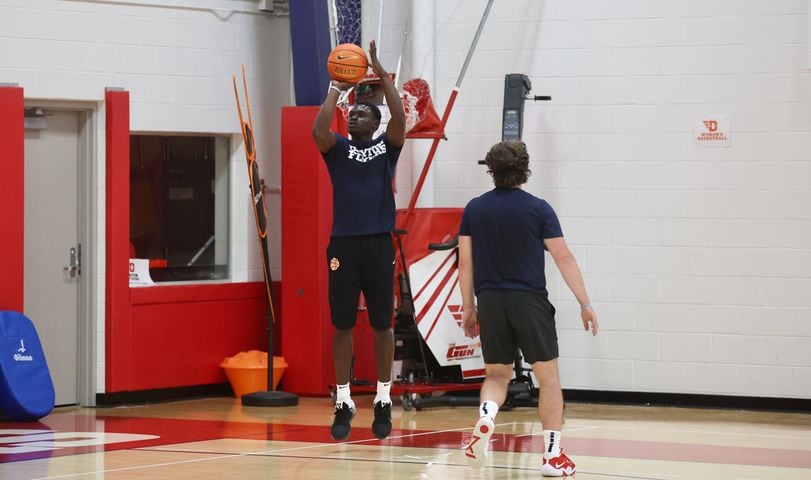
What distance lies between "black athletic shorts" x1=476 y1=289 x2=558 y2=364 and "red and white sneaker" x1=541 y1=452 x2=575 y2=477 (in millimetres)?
461

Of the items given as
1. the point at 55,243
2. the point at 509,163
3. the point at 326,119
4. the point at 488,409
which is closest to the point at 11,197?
the point at 55,243

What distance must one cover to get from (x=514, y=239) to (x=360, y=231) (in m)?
1.06

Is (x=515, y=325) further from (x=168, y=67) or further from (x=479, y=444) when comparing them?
(x=168, y=67)

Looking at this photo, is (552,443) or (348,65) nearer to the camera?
(552,443)

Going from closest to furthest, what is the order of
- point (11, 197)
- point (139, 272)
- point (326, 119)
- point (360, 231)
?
point (326, 119), point (360, 231), point (11, 197), point (139, 272)

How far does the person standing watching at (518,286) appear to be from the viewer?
19.2 ft

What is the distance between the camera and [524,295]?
19.2ft

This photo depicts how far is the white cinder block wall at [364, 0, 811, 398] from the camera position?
866 cm

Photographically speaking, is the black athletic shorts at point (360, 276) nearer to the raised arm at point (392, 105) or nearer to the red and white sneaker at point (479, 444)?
the raised arm at point (392, 105)

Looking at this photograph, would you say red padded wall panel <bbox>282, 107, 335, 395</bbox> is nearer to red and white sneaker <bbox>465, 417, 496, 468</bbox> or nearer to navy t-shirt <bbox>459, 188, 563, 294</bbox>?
navy t-shirt <bbox>459, 188, 563, 294</bbox>

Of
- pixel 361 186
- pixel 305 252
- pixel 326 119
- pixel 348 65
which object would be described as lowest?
pixel 305 252

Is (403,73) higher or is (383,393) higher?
(403,73)

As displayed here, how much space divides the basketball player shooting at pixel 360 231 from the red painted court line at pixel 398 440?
49cm

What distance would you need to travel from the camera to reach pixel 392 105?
6547mm
